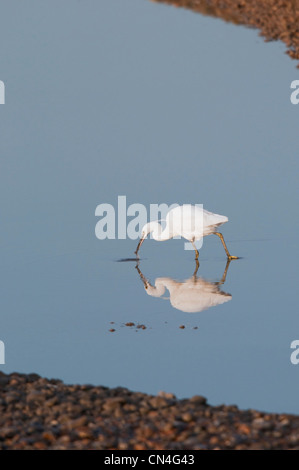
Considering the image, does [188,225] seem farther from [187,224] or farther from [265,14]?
[265,14]

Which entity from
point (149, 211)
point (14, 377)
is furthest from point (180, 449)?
point (149, 211)

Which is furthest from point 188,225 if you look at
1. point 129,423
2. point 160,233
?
point 129,423

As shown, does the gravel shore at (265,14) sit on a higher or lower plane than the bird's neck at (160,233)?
higher

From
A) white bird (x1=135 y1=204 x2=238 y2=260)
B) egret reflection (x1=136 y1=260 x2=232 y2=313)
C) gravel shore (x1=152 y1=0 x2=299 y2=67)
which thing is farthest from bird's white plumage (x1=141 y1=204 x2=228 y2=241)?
gravel shore (x1=152 y1=0 x2=299 y2=67)

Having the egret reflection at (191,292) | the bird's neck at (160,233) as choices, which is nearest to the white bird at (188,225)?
the bird's neck at (160,233)

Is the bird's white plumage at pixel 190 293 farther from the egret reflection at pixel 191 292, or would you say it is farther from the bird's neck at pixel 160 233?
the bird's neck at pixel 160 233
